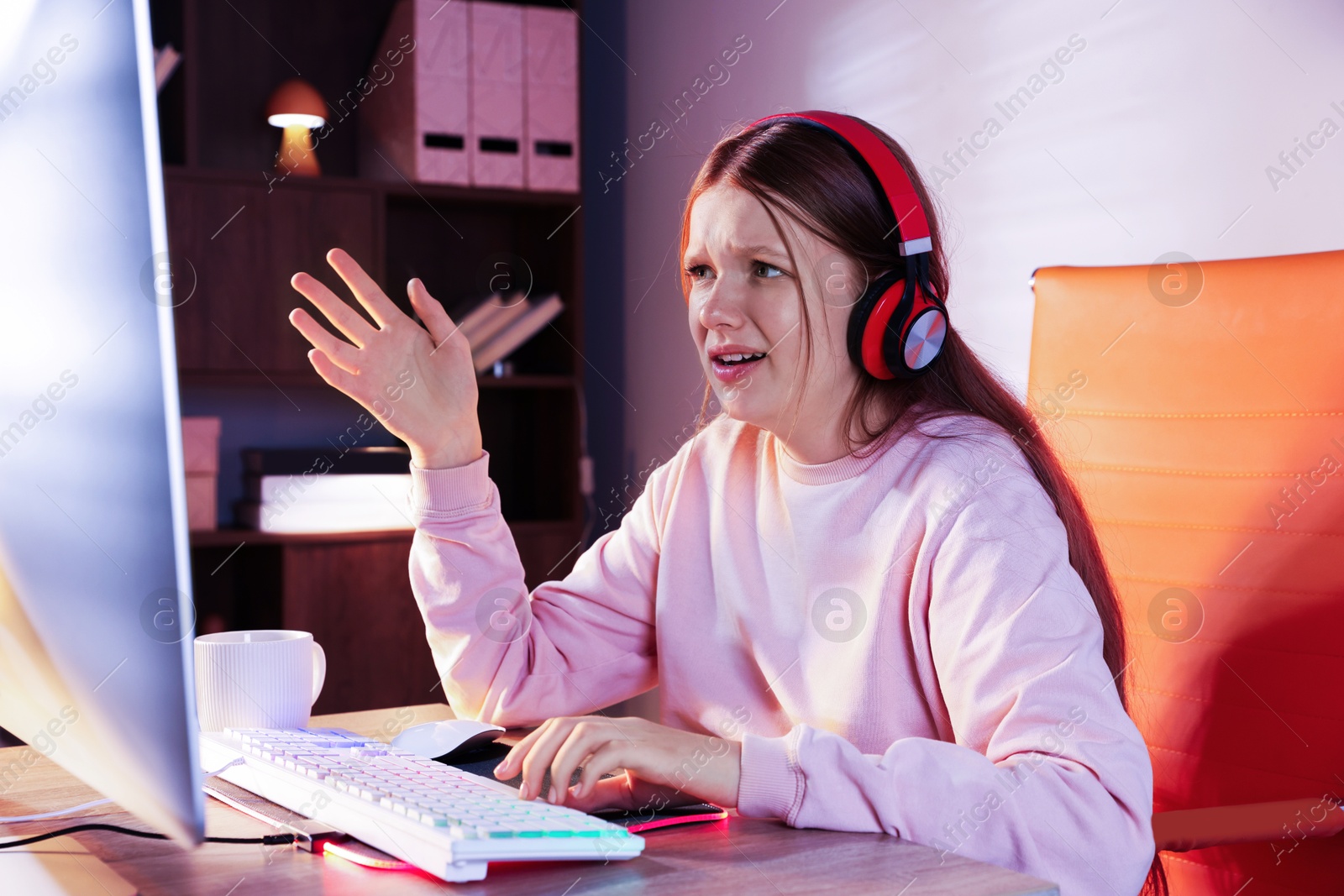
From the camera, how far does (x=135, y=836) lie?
2.38ft

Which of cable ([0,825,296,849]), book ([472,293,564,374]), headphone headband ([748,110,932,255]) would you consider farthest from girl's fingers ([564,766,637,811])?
book ([472,293,564,374])

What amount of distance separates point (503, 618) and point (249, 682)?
0.92 feet

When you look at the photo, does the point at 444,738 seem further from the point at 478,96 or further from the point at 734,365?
the point at 478,96

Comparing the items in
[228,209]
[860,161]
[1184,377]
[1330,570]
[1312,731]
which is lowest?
[1312,731]

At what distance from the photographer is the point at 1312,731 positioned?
3.34 feet

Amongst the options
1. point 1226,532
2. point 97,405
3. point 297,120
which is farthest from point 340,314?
point 297,120

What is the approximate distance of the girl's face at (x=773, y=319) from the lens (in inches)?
43.4

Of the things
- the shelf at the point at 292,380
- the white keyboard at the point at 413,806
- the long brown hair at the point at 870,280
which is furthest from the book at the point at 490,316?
the white keyboard at the point at 413,806

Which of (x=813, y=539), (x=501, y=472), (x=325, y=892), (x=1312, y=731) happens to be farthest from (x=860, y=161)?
(x=501, y=472)

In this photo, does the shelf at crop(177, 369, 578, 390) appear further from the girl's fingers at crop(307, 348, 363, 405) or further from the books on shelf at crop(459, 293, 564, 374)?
the girl's fingers at crop(307, 348, 363, 405)

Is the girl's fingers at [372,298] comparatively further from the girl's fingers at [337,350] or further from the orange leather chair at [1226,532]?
the orange leather chair at [1226,532]

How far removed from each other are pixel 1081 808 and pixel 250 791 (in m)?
0.57

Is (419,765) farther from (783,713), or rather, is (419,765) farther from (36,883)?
(783,713)

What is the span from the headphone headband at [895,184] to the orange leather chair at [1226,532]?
28 centimetres
